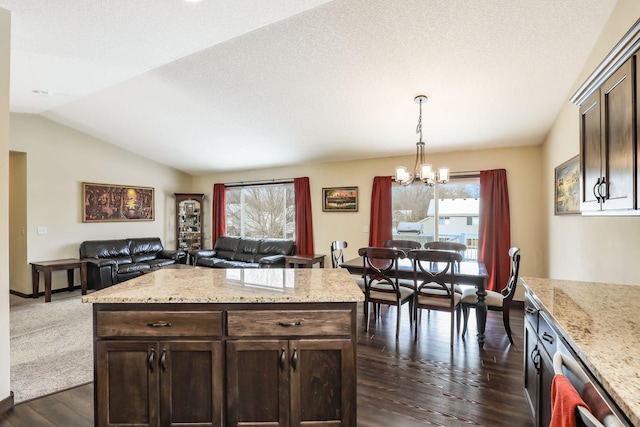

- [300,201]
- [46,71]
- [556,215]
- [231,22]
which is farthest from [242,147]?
[556,215]

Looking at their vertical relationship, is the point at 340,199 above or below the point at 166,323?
above

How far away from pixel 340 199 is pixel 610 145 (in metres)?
4.71

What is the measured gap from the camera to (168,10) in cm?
221

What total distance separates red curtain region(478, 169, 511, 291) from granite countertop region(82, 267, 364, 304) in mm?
3442

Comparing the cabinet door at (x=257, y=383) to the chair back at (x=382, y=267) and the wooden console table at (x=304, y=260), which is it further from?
the wooden console table at (x=304, y=260)

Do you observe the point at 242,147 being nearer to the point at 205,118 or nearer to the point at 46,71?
the point at 205,118

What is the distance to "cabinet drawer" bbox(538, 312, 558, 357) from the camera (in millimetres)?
1450

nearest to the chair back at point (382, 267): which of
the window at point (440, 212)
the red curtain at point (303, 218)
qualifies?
the window at point (440, 212)

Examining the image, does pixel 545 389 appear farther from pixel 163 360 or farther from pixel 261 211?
pixel 261 211

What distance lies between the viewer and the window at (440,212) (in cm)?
511

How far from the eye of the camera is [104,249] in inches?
236

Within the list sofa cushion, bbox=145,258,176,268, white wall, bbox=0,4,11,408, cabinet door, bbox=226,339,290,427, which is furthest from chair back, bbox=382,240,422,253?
sofa cushion, bbox=145,258,176,268

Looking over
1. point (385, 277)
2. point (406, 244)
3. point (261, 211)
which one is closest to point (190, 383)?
point (385, 277)

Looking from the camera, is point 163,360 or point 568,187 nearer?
point 163,360
